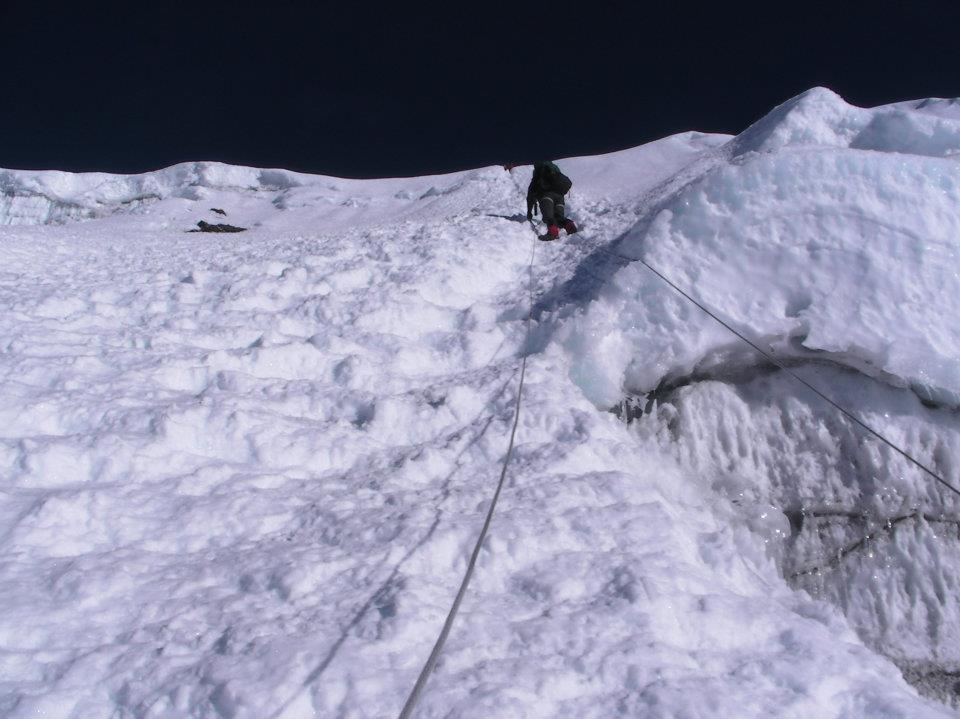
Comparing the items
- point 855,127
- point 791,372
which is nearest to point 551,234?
point 855,127

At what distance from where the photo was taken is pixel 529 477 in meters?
3.53

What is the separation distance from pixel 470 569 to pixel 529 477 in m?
1.16

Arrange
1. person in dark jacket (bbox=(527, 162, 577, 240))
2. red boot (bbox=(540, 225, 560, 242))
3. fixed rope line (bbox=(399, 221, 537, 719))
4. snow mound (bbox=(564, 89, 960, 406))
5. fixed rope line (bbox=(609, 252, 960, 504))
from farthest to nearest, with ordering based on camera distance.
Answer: person in dark jacket (bbox=(527, 162, 577, 240))
red boot (bbox=(540, 225, 560, 242))
snow mound (bbox=(564, 89, 960, 406))
fixed rope line (bbox=(609, 252, 960, 504))
fixed rope line (bbox=(399, 221, 537, 719))

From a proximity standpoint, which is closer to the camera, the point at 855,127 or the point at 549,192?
the point at 855,127

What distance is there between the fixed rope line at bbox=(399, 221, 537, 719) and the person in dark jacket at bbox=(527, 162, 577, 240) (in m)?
0.32

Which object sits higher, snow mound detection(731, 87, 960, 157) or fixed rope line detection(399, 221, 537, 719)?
snow mound detection(731, 87, 960, 157)

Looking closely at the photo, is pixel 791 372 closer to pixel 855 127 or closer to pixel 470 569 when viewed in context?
pixel 470 569

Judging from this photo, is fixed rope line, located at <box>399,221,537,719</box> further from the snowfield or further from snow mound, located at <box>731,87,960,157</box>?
snow mound, located at <box>731,87,960,157</box>

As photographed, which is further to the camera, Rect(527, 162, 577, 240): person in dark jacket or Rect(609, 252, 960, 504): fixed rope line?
Rect(527, 162, 577, 240): person in dark jacket

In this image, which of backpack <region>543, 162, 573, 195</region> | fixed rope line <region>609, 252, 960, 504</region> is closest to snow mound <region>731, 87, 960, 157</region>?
backpack <region>543, 162, 573, 195</region>

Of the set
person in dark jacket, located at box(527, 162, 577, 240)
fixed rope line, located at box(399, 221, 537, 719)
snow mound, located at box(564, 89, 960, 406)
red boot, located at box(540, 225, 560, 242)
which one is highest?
person in dark jacket, located at box(527, 162, 577, 240)

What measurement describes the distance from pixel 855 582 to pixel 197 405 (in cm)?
386

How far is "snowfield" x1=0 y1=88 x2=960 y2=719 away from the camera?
7.54 ft

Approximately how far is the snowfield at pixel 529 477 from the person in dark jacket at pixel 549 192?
6.48ft
